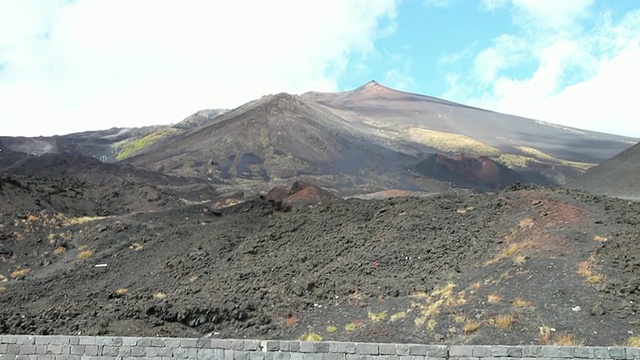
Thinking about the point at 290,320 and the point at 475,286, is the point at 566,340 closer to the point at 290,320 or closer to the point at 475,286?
the point at 475,286

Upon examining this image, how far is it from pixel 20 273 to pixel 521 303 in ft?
79.4

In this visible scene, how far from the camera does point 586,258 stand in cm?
1789

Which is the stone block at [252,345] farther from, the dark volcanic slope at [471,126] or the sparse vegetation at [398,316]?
the dark volcanic slope at [471,126]

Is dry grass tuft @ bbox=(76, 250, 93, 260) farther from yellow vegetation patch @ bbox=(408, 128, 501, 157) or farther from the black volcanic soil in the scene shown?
yellow vegetation patch @ bbox=(408, 128, 501, 157)

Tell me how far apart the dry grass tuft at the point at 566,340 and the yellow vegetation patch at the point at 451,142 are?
302ft

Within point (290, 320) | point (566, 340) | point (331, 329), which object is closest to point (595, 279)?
point (566, 340)

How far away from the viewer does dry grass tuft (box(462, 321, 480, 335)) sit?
51.2 feet

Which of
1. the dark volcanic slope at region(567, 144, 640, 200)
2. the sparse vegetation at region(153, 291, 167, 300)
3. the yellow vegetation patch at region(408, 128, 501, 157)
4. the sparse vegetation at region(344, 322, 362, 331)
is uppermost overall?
the yellow vegetation patch at region(408, 128, 501, 157)

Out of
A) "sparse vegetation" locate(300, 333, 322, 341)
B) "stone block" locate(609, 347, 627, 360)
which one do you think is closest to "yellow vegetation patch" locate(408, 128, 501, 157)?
"sparse vegetation" locate(300, 333, 322, 341)

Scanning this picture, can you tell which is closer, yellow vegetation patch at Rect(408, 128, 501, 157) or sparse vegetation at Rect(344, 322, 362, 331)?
sparse vegetation at Rect(344, 322, 362, 331)

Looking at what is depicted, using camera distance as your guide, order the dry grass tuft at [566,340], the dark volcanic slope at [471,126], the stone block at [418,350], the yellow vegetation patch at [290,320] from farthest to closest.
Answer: the dark volcanic slope at [471,126] < the yellow vegetation patch at [290,320] < the dry grass tuft at [566,340] < the stone block at [418,350]

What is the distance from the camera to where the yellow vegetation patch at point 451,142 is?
108500 mm

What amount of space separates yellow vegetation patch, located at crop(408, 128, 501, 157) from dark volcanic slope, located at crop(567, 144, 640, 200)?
6287cm

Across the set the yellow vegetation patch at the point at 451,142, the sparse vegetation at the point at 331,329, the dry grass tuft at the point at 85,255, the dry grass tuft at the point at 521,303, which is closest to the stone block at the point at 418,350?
the dry grass tuft at the point at 521,303
